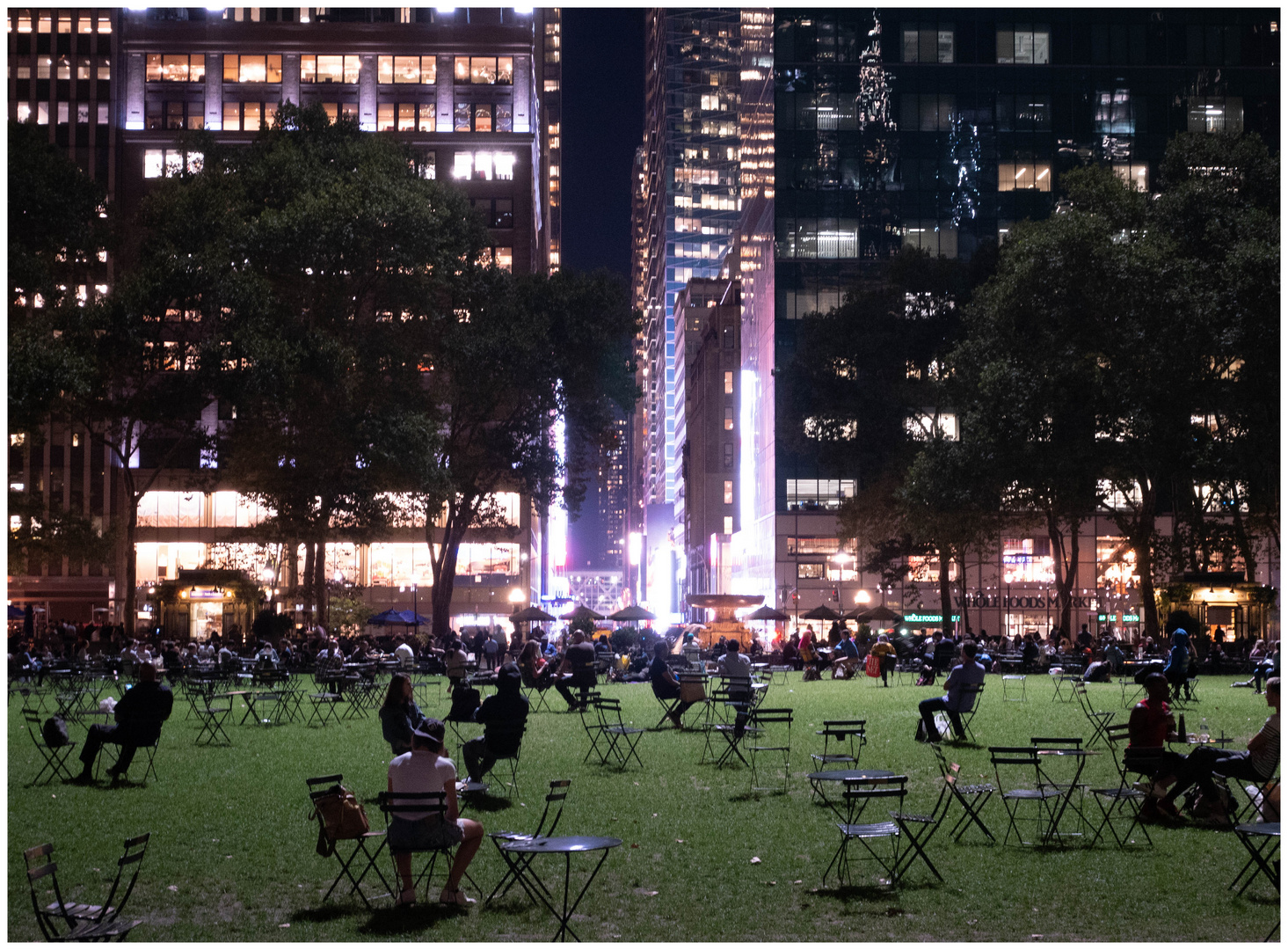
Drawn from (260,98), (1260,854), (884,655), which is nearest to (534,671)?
(884,655)

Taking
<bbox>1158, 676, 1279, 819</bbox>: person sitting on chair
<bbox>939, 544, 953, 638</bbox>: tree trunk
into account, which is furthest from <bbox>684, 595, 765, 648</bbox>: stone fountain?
<bbox>1158, 676, 1279, 819</bbox>: person sitting on chair

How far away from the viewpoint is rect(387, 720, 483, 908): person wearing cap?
8.50 m

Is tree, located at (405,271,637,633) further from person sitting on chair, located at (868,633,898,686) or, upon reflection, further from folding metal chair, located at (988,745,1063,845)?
folding metal chair, located at (988,745,1063,845)

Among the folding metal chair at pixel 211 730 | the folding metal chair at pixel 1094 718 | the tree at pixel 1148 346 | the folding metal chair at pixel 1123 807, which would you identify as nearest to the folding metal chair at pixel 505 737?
the folding metal chair at pixel 1123 807

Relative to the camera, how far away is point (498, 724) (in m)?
13.8

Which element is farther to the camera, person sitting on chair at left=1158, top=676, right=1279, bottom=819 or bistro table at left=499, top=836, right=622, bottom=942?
person sitting on chair at left=1158, top=676, right=1279, bottom=819

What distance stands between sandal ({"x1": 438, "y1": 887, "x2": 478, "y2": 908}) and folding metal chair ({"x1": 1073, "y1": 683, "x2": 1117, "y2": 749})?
8786 millimetres

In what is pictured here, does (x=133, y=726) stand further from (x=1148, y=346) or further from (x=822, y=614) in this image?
(x=822, y=614)

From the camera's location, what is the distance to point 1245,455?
37.1 m

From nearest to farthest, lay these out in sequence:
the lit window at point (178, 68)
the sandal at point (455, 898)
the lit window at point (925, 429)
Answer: the sandal at point (455, 898), the lit window at point (925, 429), the lit window at point (178, 68)

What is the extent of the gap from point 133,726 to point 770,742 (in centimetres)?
845

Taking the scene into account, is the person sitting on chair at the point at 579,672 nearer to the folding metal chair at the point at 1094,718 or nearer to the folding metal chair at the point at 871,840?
the folding metal chair at the point at 1094,718

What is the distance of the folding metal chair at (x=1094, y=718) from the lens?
1723 centimetres

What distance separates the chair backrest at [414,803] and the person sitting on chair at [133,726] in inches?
271
